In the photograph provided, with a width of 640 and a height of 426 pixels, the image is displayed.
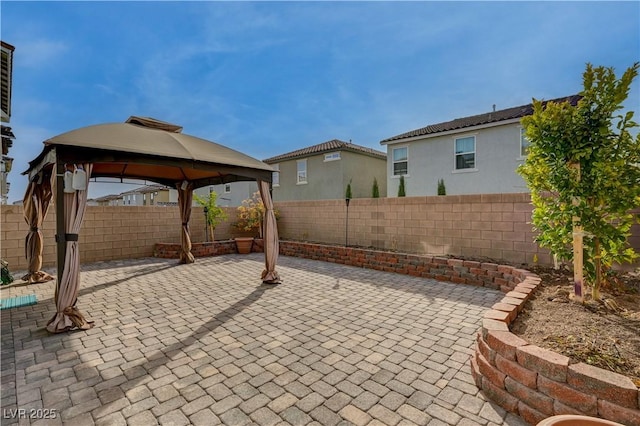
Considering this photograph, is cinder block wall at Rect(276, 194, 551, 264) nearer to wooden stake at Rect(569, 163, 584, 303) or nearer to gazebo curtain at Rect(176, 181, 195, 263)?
wooden stake at Rect(569, 163, 584, 303)

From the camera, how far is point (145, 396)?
7.98 feet

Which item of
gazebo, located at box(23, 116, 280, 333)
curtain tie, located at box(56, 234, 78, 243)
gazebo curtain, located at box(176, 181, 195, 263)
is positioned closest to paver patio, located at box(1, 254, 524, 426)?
gazebo, located at box(23, 116, 280, 333)

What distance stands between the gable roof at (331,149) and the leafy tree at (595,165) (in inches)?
488

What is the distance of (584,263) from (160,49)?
30.4 feet

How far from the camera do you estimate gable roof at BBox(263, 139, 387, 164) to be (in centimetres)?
1587

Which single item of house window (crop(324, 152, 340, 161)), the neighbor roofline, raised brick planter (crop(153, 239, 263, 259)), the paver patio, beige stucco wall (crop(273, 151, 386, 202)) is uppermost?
the neighbor roofline

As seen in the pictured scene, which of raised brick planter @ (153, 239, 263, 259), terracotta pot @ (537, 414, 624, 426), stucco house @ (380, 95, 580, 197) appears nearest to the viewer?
terracotta pot @ (537, 414, 624, 426)

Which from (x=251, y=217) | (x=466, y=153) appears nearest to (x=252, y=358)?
(x=251, y=217)

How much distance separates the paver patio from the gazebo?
2.55 ft

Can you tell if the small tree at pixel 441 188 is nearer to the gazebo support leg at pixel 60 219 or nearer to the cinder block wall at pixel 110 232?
the cinder block wall at pixel 110 232

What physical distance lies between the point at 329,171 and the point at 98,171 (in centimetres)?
1067

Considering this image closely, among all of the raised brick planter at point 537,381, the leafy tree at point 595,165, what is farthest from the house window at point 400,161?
the raised brick planter at point 537,381

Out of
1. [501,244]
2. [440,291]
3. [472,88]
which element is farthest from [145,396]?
[472,88]

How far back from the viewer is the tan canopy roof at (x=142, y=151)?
157 inches
